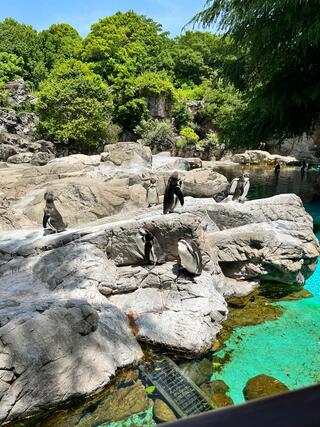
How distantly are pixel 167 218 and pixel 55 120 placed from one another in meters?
20.8

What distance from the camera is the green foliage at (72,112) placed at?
24.9 metres

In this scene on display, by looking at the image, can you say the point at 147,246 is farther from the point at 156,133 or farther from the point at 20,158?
the point at 156,133

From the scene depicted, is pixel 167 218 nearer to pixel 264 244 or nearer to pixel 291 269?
pixel 264 244

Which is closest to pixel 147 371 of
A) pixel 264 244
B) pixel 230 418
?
pixel 264 244

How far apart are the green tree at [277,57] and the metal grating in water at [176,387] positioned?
8681mm

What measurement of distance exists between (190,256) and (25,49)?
38.3 m

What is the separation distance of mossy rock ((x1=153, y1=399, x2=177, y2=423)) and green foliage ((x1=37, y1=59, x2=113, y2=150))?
22914mm

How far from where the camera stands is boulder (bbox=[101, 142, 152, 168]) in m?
17.8

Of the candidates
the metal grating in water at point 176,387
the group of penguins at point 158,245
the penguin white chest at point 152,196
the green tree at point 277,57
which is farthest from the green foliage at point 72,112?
the metal grating in water at point 176,387

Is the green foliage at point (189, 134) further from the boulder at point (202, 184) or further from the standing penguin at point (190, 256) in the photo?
the standing penguin at point (190, 256)

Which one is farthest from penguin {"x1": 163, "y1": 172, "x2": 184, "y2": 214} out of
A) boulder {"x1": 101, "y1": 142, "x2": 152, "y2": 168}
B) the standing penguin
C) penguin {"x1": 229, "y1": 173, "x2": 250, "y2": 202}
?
boulder {"x1": 101, "y1": 142, "x2": 152, "y2": 168}

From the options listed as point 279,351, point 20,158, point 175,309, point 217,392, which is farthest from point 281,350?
point 20,158

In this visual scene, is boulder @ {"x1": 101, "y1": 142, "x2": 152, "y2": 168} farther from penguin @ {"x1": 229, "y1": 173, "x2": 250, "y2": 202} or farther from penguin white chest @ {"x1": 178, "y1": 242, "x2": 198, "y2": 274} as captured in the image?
penguin white chest @ {"x1": 178, "y1": 242, "x2": 198, "y2": 274}

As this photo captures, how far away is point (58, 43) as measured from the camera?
41750mm
